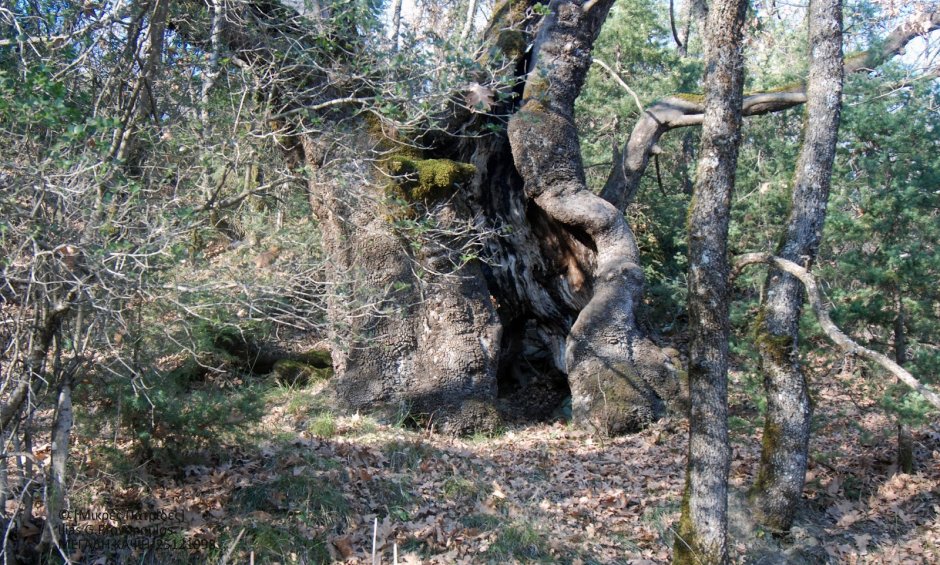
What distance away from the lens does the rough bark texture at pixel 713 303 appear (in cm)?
589

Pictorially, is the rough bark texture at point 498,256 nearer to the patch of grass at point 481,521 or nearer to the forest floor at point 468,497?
the forest floor at point 468,497

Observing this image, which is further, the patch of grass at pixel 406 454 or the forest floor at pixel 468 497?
the patch of grass at pixel 406 454

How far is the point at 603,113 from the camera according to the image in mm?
15336

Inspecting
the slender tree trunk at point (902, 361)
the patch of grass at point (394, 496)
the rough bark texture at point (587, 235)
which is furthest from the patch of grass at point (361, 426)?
the slender tree trunk at point (902, 361)

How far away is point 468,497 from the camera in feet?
23.0

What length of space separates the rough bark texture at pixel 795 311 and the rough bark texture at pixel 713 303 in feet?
3.66

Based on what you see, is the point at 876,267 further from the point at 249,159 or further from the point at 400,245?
the point at 249,159

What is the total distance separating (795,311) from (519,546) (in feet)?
10.7

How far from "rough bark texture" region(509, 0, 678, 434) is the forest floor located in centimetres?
47

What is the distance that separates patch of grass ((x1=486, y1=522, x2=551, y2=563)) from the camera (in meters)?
6.20

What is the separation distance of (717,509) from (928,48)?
6375mm

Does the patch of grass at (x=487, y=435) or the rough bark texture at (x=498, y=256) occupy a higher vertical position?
the rough bark texture at (x=498, y=256)

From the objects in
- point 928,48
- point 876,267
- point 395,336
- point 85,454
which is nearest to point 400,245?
point 395,336

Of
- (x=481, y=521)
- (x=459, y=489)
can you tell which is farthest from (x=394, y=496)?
(x=481, y=521)
